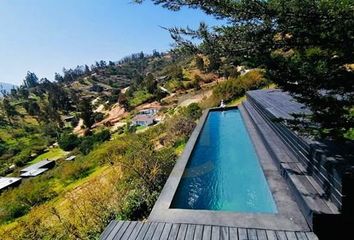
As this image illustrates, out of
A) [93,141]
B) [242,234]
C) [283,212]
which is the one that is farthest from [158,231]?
[93,141]

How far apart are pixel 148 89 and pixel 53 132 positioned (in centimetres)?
2959

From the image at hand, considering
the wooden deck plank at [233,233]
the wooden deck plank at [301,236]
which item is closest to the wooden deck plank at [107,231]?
the wooden deck plank at [233,233]

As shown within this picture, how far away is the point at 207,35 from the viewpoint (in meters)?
4.75

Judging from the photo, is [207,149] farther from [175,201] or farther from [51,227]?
[51,227]

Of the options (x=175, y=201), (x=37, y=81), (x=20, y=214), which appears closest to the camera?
(x=175, y=201)

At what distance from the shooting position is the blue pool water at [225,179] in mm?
8297

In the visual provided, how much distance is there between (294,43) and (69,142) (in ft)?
214

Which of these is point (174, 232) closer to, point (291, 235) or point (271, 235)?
point (271, 235)

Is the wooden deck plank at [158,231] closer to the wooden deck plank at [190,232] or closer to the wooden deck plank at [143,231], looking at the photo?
the wooden deck plank at [143,231]

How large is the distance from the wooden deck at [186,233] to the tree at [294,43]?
95.5 inches

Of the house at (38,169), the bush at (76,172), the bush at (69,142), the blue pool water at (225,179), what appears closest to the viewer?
the blue pool water at (225,179)

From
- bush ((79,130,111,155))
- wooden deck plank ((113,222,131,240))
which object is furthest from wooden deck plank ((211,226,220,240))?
bush ((79,130,111,155))

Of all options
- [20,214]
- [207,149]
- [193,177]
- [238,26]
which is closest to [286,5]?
[238,26]

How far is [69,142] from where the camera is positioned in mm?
63719
